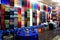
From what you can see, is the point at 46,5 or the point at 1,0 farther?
the point at 46,5

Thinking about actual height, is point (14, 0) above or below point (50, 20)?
above

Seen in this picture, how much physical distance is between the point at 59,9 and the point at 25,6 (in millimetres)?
2492

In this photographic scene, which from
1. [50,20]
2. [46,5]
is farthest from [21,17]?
[50,20]

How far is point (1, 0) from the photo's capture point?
221 cm

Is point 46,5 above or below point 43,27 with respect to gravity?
above

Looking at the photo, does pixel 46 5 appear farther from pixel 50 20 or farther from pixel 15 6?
pixel 15 6

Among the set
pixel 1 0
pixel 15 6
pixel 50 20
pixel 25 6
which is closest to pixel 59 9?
pixel 50 20

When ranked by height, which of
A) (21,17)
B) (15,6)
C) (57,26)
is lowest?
(57,26)

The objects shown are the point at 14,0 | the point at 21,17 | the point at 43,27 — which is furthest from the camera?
the point at 43,27

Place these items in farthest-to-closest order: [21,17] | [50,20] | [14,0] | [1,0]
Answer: [50,20], [21,17], [14,0], [1,0]

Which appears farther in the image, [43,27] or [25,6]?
[43,27]

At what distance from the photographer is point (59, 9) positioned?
199 inches

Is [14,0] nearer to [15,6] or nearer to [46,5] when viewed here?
[15,6]

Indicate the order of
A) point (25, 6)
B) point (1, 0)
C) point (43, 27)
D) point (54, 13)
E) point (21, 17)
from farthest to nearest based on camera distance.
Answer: point (54, 13)
point (43, 27)
point (25, 6)
point (21, 17)
point (1, 0)
